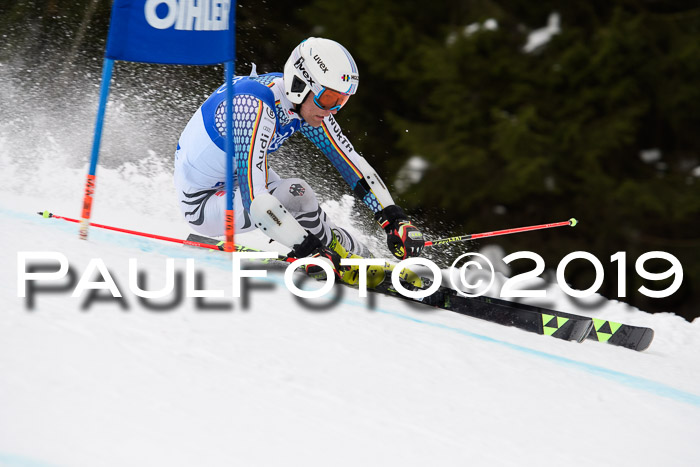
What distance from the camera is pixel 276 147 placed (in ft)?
12.0

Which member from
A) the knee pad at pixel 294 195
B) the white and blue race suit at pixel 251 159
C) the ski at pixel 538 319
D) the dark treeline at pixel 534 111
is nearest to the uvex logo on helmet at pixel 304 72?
the white and blue race suit at pixel 251 159

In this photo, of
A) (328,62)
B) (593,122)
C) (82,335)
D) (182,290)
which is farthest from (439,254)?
(593,122)

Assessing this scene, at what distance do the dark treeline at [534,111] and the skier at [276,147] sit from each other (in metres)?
5.34

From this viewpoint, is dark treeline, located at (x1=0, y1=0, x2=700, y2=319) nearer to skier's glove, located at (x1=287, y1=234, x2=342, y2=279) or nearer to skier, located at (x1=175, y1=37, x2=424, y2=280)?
skier, located at (x1=175, y1=37, x2=424, y2=280)

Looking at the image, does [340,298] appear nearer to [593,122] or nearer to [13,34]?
[13,34]

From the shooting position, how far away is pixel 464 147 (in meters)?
9.75

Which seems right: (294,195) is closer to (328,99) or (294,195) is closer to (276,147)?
(276,147)

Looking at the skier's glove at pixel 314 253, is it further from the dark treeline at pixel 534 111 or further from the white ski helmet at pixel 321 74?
the dark treeline at pixel 534 111

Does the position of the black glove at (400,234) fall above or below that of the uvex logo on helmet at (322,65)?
below

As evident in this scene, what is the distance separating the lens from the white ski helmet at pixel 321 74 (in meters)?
3.30

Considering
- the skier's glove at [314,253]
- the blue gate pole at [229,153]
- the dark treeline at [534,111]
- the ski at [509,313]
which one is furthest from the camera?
the dark treeline at [534,111]

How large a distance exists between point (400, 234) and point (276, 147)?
2.52ft

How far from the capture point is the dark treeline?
9320mm

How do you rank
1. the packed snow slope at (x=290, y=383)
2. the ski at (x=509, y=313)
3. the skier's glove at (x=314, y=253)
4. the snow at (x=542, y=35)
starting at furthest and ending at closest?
1. the snow at (x=542, y=35)
2. the ski at (x=509, y=313)
3. the skier's glove at (x=314, y=253)
4. the packed snow slope at (x=290, y=383)
